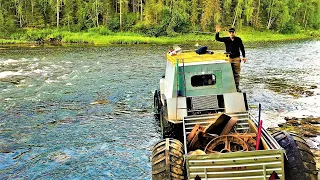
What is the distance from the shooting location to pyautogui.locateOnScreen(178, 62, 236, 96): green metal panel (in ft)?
41.8

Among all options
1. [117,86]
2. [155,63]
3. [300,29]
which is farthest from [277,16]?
[117,86]

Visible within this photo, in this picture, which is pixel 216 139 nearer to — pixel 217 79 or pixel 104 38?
pixel 217 79

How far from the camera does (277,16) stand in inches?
3258

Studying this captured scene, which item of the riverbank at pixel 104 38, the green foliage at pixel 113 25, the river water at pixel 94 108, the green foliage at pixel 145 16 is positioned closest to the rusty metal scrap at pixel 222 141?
the river water at pixel 94 108

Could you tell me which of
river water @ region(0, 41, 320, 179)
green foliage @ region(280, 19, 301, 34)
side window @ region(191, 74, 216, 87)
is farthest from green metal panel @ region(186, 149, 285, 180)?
green foliage @ region(280, 19, 301, 34)

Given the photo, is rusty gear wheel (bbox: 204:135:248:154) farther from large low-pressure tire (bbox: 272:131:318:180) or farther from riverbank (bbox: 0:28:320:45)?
riverbank (bbox: 0:28:320:45)

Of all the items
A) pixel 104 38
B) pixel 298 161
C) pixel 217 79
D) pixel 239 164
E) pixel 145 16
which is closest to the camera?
pixel 239 164

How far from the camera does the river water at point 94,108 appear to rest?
1312cm

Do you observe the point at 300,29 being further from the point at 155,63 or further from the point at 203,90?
the point at 203,90

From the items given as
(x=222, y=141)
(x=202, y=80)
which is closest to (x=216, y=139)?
(x=222, y=141)

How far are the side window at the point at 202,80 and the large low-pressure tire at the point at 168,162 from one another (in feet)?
14.8

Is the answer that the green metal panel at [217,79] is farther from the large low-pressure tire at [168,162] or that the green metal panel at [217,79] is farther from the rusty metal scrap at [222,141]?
the large low-pressure tire at [168,162]

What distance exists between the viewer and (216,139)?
9.54m

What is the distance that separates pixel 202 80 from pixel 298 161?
215 inches
